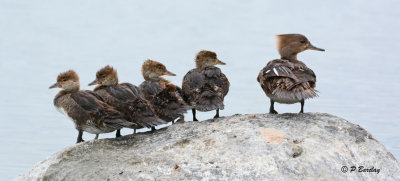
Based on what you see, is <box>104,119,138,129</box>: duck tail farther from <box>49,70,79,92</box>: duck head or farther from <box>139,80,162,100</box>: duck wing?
<box>49,70,79,92</box>: duck head

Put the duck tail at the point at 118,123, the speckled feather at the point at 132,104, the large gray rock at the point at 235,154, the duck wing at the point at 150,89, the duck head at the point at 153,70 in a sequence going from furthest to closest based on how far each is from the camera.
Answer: the duck head at the point at 153,70 → the duck wing at the point at 150,89 → the speckled feather at the point at 132,104 → the duck tail at the point at 118,123 → the large gray rock at the point at 235,154

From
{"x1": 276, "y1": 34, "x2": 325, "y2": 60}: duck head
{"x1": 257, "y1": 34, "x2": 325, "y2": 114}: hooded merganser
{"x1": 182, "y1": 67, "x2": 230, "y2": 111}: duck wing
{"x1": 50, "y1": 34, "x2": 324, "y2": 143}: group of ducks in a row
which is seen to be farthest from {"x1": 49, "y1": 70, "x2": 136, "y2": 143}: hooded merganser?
{"x1": 276, "y1": 34, "x2": 325, "y2": 60}: duck head

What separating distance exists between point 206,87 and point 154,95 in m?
0.69

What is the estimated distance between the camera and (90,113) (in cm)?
645

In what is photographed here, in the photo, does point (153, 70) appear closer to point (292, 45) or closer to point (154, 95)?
point (154, 95)

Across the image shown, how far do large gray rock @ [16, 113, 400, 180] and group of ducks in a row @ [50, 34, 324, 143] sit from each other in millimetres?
313

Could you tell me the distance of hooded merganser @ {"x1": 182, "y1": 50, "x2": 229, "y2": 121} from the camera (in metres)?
7.01

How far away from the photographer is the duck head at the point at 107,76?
7316mm

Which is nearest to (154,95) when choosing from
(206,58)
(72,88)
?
(72,88)

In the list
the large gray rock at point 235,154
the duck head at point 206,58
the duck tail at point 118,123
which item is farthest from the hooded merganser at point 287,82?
the duck tail at point 118,123

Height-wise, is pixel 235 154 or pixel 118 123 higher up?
pixel 118 123

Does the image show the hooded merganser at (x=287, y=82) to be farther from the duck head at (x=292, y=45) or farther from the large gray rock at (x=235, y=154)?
the duck head at (x=292, y=45)

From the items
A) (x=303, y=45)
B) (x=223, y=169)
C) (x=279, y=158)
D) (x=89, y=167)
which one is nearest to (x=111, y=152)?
(x=89, y=167)

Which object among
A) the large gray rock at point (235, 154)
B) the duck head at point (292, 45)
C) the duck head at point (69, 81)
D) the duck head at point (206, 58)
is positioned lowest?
the large gray rock at point (235, 154)
